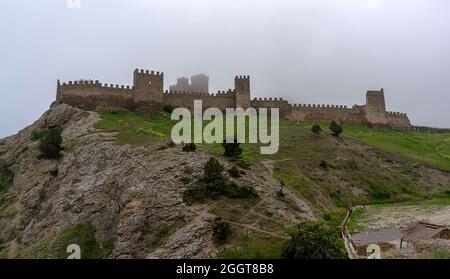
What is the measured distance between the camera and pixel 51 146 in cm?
6438

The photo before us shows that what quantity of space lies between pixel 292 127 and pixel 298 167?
731 inches

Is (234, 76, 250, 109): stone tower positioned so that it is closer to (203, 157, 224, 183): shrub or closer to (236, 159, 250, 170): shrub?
(236, 159, 250, 170): shrub

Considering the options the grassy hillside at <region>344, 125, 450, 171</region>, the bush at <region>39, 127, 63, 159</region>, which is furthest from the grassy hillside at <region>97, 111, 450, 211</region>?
the bush at <region>39, 127, 63, 159</region>

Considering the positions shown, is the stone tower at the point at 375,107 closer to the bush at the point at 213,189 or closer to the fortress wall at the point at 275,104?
the fortress wall at the point at 275,104

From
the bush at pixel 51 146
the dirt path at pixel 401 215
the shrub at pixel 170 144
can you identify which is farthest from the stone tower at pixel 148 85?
the dirt path at pixel 401 215

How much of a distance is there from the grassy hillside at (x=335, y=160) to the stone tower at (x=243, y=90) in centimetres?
642

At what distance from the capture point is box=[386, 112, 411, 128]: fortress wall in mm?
93750

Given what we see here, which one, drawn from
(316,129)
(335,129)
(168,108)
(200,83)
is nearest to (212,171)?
(316,129)

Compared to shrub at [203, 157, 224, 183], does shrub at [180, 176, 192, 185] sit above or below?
below

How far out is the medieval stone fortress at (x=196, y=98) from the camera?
7688 cm

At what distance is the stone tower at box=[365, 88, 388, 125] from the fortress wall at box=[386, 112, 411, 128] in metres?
2.09

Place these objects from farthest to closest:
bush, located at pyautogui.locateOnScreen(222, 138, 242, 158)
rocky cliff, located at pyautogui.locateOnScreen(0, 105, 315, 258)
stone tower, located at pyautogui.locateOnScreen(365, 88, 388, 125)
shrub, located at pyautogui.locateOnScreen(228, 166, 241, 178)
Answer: stone tower, located at pyautogui.locateOnScreen(365, 88, 388, 125) → bush, located at pyautogui.locateOnScreen(222, 138, 242, 158) → shrub, located at pyautogui.locateOnScreen(228, 166, 241, 178) → rocky cliff, located at pyautogui.locateOnScreen(0, 105, 315, 258)
